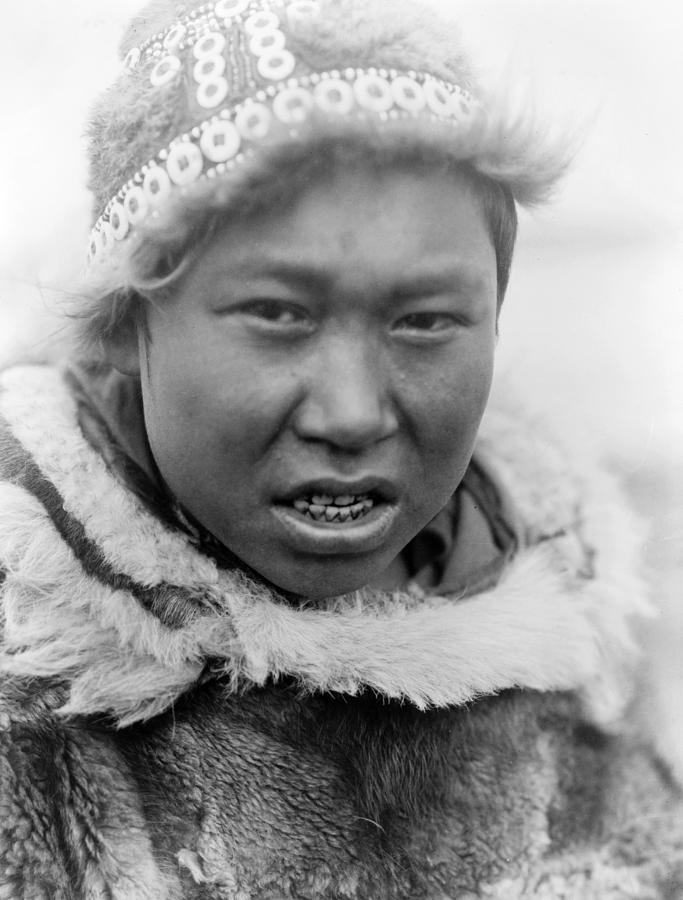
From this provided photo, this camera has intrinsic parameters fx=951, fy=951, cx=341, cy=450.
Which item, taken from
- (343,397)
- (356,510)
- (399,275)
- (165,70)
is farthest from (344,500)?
(165,70)

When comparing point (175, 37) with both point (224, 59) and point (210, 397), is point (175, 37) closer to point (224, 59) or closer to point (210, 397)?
point (224, 59)

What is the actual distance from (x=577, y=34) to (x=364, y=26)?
59 centimetres

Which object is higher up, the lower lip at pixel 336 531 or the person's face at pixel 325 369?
the person's face at pixel 325 369

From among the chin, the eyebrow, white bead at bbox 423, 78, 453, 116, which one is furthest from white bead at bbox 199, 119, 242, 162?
the chin

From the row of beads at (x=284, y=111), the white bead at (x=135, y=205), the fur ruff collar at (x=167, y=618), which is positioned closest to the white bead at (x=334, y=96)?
the row of beads at (x=284, y=111)

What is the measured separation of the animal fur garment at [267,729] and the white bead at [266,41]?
48 cm

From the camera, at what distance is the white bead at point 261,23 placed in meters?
1.00

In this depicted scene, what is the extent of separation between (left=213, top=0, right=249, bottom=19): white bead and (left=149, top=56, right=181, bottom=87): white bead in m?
0.07

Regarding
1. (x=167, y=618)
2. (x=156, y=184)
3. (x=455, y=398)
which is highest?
(x=156, y=184)

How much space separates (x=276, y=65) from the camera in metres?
0.98

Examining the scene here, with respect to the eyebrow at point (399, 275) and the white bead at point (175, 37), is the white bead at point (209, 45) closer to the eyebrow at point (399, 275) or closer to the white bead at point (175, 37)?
the white bead at point (175, 37)

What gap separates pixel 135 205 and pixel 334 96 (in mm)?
248

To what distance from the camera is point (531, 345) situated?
1.74m

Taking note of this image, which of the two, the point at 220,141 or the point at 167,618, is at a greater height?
the point at 220,141
